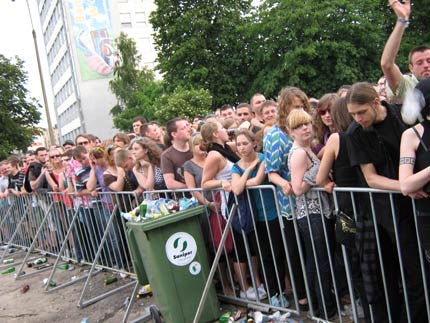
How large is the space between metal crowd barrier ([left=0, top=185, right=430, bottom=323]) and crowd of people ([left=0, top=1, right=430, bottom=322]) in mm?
11

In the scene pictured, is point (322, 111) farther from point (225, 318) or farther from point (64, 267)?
point (64, 267)

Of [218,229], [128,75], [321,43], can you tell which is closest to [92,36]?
[128,75]

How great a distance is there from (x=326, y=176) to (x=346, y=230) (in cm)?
44

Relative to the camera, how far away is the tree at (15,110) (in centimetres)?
2844

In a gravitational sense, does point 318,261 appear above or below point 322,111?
below

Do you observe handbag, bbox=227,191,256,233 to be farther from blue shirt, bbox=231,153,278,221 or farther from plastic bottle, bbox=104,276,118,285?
plastic bottle, bbox=104,276,118,285

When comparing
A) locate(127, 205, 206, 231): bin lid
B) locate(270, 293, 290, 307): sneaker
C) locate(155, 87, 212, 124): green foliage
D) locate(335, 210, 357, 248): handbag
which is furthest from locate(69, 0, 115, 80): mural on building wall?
locate(335, 210, 357, 248): handbag

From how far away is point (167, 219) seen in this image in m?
3.79

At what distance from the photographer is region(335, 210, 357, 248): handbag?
2963 millimetres

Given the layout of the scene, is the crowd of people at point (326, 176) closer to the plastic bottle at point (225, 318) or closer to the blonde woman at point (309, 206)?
the blonde woman at point (309, 206)

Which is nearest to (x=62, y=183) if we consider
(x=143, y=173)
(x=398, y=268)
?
(x=143, y=173)

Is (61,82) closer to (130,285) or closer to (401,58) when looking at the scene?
(401,58)

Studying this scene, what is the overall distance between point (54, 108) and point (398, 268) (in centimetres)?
7551

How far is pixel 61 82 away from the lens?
64.1 m
